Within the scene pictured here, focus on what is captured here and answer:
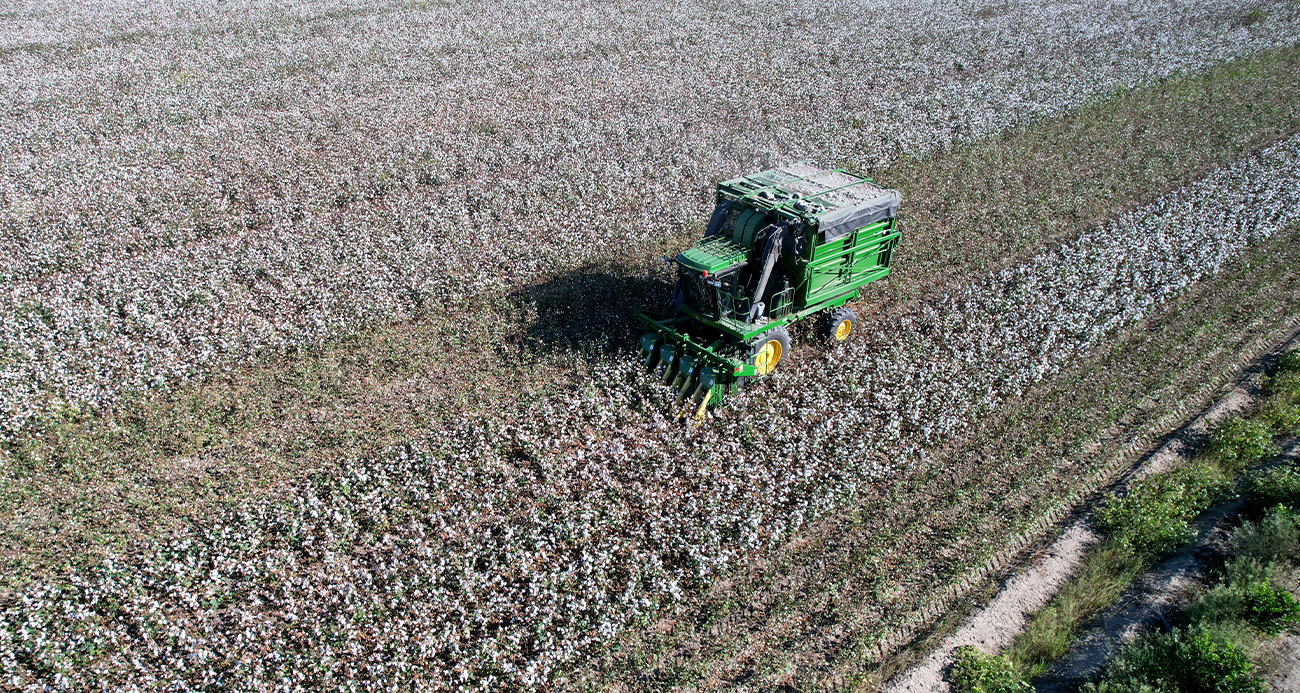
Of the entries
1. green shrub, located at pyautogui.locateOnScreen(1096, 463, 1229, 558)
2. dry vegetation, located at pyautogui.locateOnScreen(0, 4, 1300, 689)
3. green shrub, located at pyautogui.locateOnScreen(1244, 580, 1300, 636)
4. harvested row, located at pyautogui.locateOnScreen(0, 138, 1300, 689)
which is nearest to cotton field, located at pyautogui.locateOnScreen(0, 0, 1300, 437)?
dry vegetation, located at pyautogui.locateOnScreen(0, 4, 1300, 689)

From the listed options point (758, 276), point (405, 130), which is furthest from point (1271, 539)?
point (405, 130)

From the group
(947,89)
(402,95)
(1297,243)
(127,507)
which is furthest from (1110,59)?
(127,507)

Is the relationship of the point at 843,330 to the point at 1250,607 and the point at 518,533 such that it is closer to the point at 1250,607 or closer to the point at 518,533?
the point at 1250,607

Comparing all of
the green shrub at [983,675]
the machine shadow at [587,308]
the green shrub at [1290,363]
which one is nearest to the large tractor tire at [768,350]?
the machine shadow at [587,308]

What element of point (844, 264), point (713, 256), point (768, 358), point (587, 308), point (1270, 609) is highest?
point (713, 256)

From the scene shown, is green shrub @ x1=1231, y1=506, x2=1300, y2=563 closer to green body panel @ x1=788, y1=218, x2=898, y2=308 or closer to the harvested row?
the harvested row

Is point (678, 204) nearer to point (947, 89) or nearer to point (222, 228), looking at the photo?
point (222, 228)
